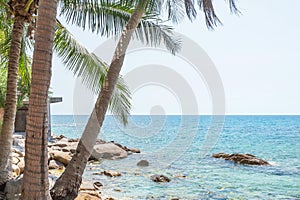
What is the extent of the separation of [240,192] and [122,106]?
5129 mm

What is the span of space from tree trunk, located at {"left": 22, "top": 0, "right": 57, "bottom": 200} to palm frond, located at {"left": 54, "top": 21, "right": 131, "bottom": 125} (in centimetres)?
279

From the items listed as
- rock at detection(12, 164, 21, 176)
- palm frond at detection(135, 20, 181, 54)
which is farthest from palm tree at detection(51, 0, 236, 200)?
rock at detection(12, 164, 21, 176)

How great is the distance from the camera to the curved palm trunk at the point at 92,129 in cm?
475

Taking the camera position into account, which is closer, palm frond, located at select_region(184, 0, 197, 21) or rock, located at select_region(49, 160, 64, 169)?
palm frond, located at select_region(184, 0, 197, 21)

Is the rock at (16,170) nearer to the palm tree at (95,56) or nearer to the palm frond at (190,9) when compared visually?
the palm tree at (95,56)

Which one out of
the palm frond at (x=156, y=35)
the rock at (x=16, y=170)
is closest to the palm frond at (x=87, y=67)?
the palm frond at (x=156, y=35)

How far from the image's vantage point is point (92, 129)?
16.4 ft

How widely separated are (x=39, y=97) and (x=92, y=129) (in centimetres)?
157

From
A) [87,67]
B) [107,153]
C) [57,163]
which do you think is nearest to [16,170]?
[87,67]

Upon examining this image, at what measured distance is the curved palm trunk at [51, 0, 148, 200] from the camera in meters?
4.75

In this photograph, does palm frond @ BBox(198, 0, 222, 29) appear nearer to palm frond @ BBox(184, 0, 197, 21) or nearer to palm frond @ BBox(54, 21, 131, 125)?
palm frond @ BBox(184, 0, 197, 21)

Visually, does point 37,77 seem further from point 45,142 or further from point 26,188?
point 26,188

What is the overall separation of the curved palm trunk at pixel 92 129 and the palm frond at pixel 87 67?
155 centimetres

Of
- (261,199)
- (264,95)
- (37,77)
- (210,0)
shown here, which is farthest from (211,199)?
(264,95)
